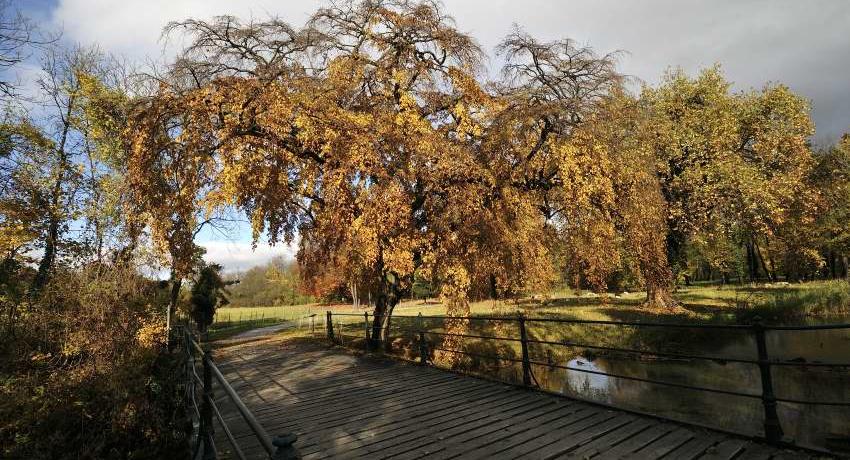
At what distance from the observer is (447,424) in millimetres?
6125

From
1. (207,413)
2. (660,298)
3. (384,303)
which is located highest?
(384,303)

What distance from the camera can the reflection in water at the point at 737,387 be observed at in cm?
905

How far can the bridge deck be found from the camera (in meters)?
4.99

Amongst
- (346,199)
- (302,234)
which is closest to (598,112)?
(346,199)

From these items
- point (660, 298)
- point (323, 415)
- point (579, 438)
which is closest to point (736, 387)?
point (579, 438)

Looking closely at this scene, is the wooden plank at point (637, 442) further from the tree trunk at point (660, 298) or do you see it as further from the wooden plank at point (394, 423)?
the tree trunk at point (660, 298)

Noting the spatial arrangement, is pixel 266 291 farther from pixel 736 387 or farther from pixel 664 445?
pixel 664 445

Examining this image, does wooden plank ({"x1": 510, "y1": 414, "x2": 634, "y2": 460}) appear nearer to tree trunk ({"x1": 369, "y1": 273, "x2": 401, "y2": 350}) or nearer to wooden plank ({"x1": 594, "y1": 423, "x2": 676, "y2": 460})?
wooden plank ({"x1": 594, "y1": 423, "x2": 676, "y2": 460})

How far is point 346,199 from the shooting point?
437 inches

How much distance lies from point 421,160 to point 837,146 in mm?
42333

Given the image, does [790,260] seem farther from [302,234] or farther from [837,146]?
[302,234]

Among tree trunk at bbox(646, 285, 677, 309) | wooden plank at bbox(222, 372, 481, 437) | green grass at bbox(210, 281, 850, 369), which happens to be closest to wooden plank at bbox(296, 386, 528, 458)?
wooden plank at bbox(222, 372, 481, 437)

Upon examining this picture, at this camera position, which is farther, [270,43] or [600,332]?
[600,332]

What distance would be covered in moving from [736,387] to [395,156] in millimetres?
11559
